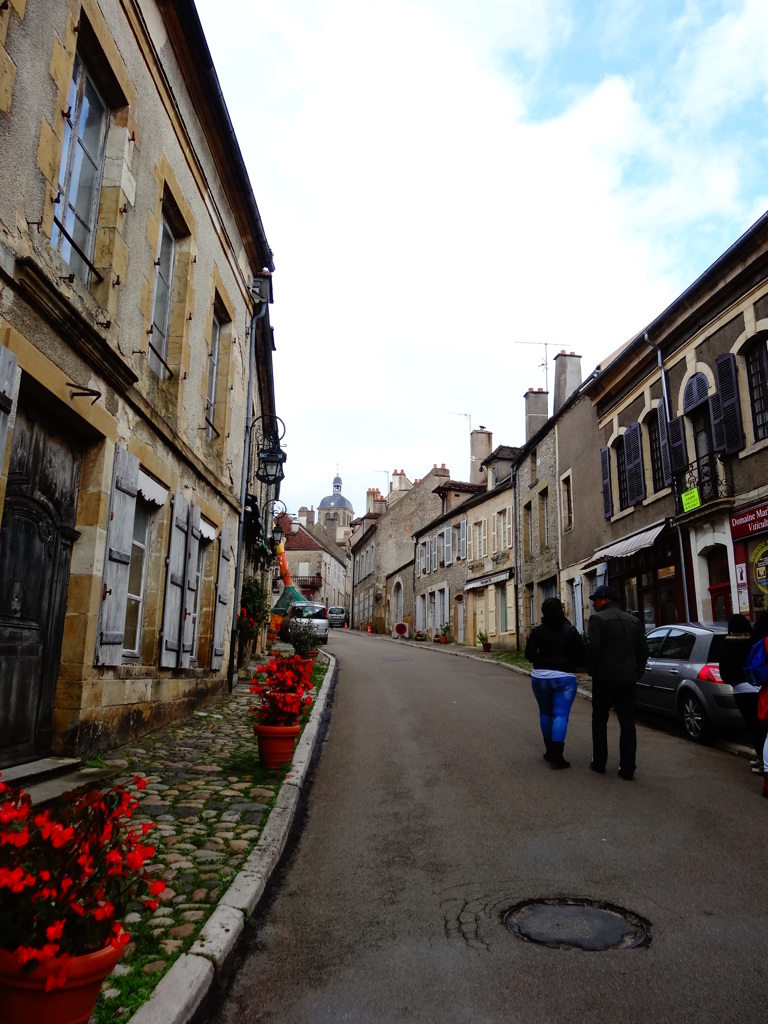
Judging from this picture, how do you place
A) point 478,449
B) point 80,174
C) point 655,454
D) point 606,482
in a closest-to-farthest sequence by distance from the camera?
point 80,174, point 655,454, point 606,482, point 478,449

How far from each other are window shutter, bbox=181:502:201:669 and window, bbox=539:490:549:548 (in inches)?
599

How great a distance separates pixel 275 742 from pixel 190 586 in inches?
157

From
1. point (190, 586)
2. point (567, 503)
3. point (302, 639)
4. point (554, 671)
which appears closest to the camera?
point (554, 671)

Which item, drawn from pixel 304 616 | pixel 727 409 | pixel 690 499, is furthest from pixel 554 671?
pixel 304 616

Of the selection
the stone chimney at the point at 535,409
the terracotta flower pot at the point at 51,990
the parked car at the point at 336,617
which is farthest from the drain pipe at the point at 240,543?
the parked car at the point at 336,617

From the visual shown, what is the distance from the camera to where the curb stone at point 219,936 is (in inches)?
107

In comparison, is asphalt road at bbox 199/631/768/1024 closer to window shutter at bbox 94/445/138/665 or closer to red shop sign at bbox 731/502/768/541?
window shutter at bbox 94/445/138/665

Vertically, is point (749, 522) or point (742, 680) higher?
point (749, 522)

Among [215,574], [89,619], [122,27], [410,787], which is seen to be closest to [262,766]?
[410,787]

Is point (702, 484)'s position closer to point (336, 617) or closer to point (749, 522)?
point (749, 522)

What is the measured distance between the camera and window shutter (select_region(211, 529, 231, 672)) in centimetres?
1153

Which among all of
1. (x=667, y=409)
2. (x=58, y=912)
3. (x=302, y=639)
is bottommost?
(x=58, y=912)

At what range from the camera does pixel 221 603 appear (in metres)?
12.0

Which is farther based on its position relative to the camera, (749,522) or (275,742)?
(749,522)
